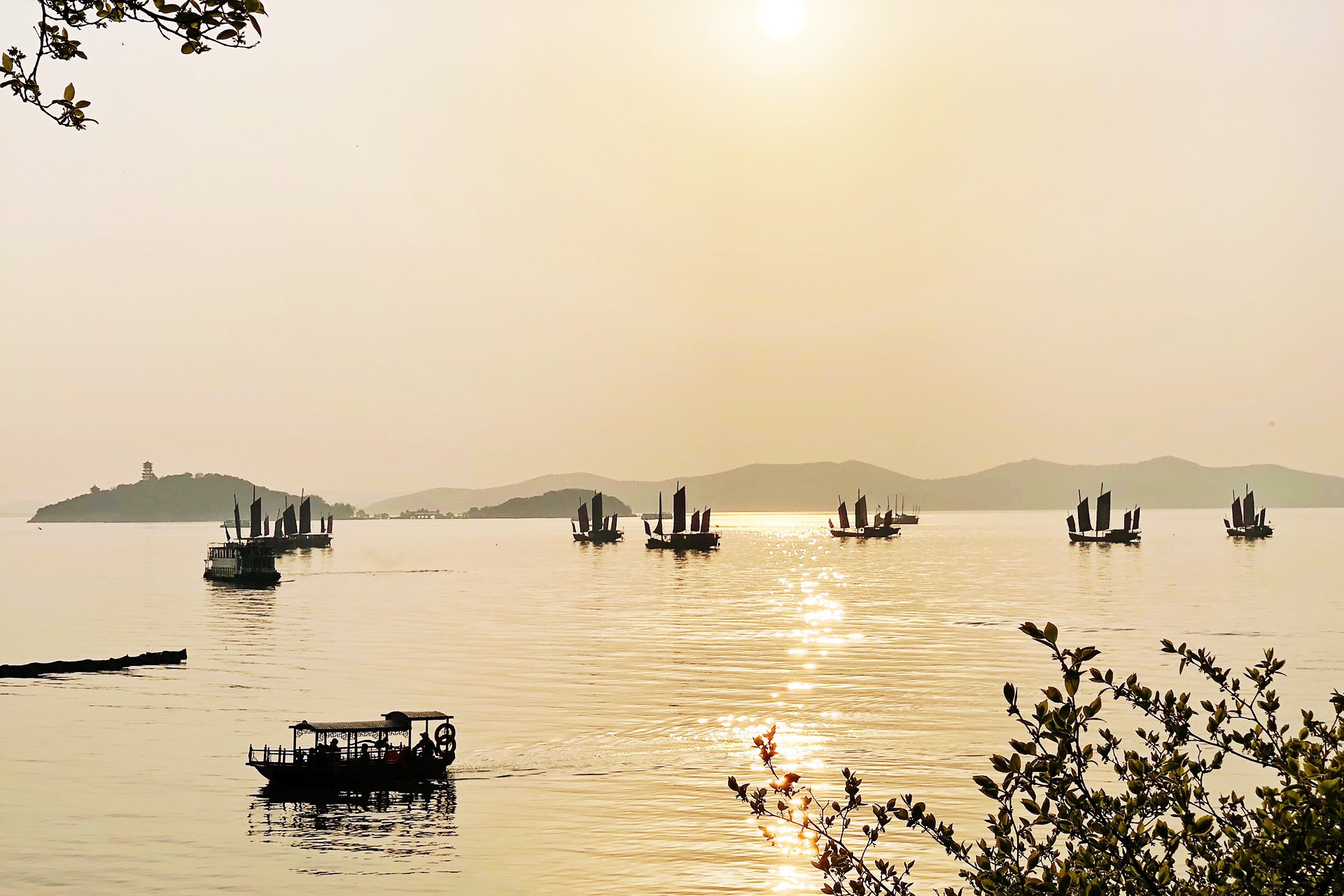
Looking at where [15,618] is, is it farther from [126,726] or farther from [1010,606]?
[1010,606]

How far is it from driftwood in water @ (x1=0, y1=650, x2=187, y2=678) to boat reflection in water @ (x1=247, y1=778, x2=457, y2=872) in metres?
34.9

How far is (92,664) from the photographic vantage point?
71.0 meters

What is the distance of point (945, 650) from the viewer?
7356 centimetres

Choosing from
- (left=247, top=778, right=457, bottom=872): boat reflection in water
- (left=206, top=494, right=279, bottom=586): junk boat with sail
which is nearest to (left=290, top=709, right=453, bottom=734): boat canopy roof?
(left=247, top=778, right=457, bottom=872): boat reflection in water

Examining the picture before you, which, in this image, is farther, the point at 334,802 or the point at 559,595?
the point at 559,595

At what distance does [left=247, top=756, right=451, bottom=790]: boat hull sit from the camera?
40500mm

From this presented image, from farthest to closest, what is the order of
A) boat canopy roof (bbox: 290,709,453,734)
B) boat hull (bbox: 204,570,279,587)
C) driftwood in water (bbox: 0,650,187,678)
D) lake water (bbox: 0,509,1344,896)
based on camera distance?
boat hull (bbox: 204,570,279,587) < driftwood in water (bbox: 0,650,187,678) < boat canopy roof (bbox: 290,709,453,734) < lake water (bbox: 0,509,1344,896)

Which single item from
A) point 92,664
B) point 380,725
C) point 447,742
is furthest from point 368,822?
point 92,664

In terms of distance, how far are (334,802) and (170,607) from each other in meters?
84.6

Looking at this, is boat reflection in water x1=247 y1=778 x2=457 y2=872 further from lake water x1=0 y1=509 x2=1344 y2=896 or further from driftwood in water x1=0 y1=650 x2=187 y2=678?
driftwood in water x1=0 y1=650 x2=187 y2=678

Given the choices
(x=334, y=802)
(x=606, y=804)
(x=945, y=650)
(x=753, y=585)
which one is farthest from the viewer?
(x=753, y=585)

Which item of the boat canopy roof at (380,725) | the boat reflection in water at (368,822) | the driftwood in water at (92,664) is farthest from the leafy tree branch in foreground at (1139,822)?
the driftwood in water at (92,664)

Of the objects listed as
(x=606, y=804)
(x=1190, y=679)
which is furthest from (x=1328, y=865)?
(x=1190, y=679)

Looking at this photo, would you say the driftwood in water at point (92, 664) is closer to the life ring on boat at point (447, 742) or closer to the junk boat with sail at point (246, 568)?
the life ring on boat at point (447, 742)
